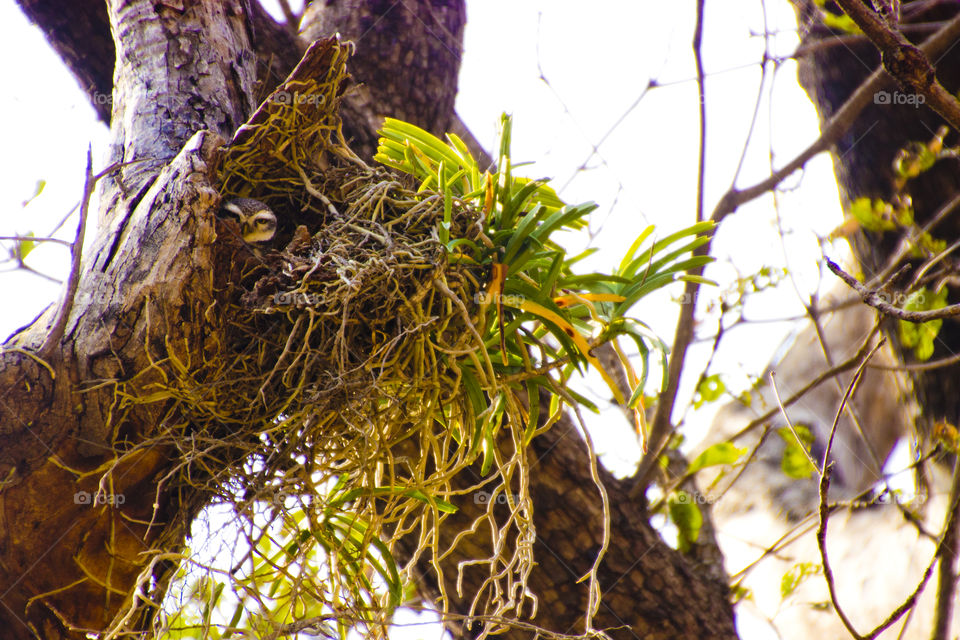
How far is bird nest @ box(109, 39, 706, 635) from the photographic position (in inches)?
31.9

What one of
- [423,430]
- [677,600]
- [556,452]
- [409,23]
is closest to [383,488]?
[423,430]

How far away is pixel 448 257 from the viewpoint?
2.76 ft

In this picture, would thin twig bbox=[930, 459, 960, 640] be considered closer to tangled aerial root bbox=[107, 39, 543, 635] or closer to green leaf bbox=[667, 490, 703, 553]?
green leaf bbox=[667, 490, 703, 553]

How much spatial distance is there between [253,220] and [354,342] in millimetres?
205

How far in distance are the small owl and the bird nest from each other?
21 mm

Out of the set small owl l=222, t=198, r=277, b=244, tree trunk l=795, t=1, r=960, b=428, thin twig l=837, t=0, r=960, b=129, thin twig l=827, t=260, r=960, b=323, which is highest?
tree trunk l=795, t=1, r=960, b=428

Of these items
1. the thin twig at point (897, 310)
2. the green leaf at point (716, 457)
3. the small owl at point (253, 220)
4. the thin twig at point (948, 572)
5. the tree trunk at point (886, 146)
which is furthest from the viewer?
A: the tree trunk at point (886, 146)

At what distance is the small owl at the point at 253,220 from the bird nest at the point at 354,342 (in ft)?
0.07

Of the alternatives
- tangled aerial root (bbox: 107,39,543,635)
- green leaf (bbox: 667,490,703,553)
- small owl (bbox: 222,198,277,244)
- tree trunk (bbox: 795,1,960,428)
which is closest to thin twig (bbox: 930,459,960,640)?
tree trunk (bbox: 795,1,960,428)

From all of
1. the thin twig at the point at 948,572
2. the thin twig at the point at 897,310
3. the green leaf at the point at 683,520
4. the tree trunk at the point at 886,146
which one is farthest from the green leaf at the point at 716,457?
the thin twig at the point at 897,310

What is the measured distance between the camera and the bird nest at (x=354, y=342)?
2.66 ft

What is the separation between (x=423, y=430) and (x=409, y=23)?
1.17 metres

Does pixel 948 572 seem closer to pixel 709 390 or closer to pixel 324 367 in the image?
pixel 709 390

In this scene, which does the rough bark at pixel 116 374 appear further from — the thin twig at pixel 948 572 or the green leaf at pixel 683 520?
the thin twig at pixel 948 572
